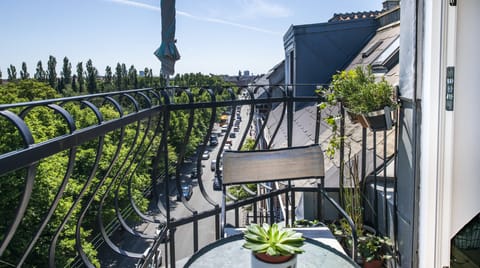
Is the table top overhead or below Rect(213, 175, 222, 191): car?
below

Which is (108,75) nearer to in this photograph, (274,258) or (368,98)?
(368,98)

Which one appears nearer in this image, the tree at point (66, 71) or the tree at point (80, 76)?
the tree at point (66, 71)

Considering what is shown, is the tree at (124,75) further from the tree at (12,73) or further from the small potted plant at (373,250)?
the small potted plant at (373,250)

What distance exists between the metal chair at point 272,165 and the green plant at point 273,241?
2.90 feet

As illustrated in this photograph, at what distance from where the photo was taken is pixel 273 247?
90cm

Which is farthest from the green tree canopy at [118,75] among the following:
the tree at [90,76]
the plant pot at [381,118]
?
the plant pot at [381,118]

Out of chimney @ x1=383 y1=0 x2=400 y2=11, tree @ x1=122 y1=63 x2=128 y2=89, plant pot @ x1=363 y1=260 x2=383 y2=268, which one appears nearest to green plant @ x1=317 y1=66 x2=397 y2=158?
plant pot @ x1=363 y1=260 x2=383 y2=268

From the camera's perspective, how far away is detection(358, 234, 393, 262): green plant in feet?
7.10

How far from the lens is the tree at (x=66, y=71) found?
31797 mm

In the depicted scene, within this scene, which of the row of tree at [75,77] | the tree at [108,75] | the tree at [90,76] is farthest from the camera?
the tree at [108,75]

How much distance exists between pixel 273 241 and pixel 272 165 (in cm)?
101

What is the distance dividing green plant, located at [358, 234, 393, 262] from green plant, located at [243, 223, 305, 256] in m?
1.42

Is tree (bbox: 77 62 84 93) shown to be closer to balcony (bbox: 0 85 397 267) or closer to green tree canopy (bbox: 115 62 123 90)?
green tree canopy (bbox: 115 62 123 90)

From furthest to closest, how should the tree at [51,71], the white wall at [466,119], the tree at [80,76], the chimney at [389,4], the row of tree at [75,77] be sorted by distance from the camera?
1. the tree at [80,76]
2. the tree at [51,71]
3. the row of tree at [75,77]
4. the chimney at [389,4]
5. the white wall at [466,119]
